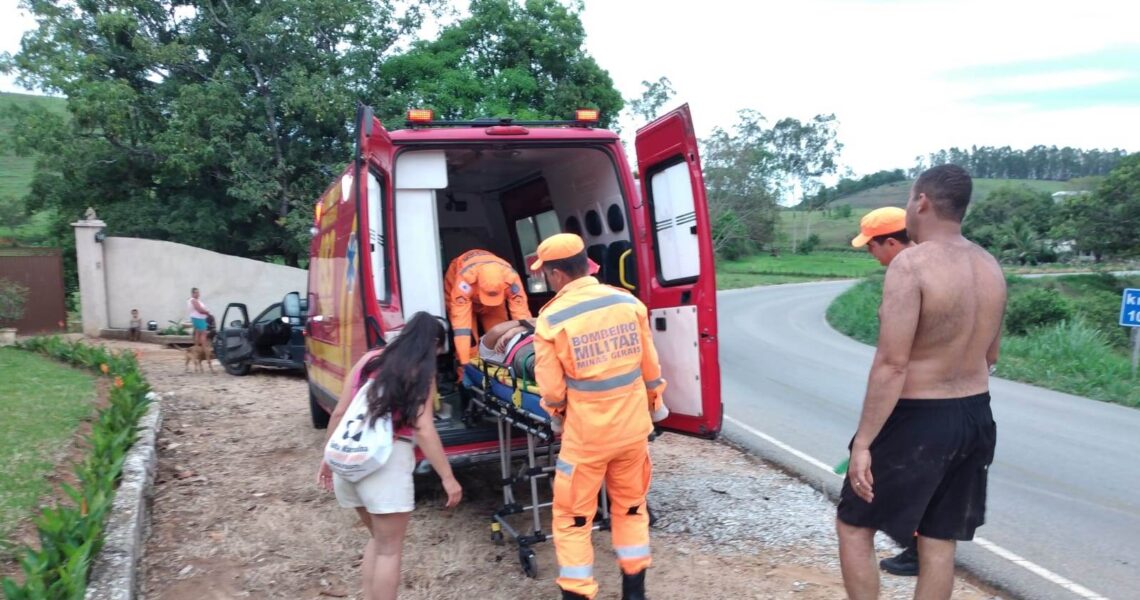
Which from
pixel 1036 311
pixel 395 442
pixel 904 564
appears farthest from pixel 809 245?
pixel 395 442

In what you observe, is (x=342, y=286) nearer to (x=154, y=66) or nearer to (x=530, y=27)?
(x=530, y=27)

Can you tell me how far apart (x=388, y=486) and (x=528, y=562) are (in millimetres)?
1163

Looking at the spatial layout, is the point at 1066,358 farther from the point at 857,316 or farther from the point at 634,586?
the point at 634,586

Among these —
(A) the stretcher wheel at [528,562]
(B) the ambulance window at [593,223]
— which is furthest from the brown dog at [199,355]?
(A) the stretcher wheel at [528,562]

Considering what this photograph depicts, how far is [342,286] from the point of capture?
18.3 ft

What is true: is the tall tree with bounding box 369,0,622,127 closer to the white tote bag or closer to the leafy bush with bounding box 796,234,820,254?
the white tote bag

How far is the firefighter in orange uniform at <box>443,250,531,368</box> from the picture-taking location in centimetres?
562

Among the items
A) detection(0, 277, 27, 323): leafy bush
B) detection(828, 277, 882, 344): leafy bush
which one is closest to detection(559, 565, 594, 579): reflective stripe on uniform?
detection(828, 277, 882, 344): leafy bush

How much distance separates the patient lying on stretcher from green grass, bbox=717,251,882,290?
121 ft

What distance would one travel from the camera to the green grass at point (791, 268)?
4866 centimetres

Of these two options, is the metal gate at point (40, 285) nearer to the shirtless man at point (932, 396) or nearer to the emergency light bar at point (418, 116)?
the emergency light bar at point (418, 116)

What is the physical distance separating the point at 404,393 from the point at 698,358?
6.62 ft

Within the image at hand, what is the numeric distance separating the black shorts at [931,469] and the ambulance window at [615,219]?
10.5 feet

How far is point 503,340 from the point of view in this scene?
4930 mm
